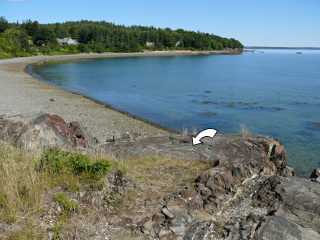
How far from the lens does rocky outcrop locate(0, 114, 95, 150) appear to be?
1266 cm

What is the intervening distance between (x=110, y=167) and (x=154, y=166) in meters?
1.54

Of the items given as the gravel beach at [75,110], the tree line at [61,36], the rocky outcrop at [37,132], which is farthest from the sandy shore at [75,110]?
the tree line at [61,36]

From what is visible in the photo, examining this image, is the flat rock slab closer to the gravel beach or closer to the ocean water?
the ocean water

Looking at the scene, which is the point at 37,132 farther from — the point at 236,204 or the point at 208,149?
the point at 236,204

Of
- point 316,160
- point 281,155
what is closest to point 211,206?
point 281,155

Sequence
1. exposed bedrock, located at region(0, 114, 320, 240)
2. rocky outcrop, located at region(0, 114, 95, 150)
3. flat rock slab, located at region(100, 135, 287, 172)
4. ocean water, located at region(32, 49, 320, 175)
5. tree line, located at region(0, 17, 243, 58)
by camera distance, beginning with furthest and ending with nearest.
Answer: tree line, located at region(0, 17, 243, 58) < ocean water, located at region(32, 49, 320, 175) < rocky outcrop, located at region(0, 114, 95, 150) < flat rock slab, located at region(100, 135, 287, 172) < exposed bedrock, located at region(0, 114, 320, 240)

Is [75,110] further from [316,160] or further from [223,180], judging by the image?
[223,180]

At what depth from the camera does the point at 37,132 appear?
1304 cm

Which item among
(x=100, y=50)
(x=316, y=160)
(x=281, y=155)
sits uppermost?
(x=100, y=50)

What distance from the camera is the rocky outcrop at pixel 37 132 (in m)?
12.7

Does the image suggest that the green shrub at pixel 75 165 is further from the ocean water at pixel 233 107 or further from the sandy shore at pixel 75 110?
the ocean water at pixel 233 107

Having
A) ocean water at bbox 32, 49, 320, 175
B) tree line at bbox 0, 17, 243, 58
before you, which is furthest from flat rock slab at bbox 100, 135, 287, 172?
tree line at bbox 0, 17, 243, 58

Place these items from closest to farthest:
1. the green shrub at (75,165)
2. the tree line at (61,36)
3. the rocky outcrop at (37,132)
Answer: the green shrub at (75,165)
the rocky outcrop at (37,132)
the tree line at (61,36)

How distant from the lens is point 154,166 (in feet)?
30.6
